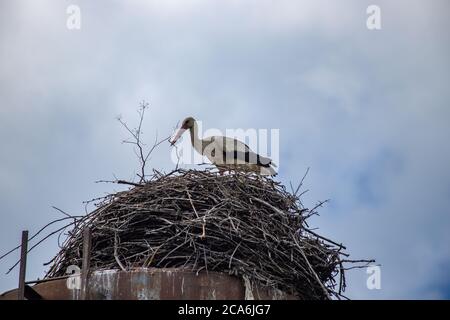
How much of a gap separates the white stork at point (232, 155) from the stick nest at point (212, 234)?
2175 mm

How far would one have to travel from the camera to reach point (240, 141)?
13.9 m

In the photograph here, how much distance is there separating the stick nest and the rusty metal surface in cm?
13

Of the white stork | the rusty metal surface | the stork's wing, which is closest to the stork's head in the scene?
the white stork

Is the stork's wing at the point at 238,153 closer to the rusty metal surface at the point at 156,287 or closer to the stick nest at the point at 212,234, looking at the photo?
the stick nest at the point at 212,234

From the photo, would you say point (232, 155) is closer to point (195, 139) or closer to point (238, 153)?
point (238, 153)

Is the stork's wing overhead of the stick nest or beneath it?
overhead

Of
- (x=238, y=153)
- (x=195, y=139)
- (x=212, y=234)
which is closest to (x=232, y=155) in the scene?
(x=238, y=153)

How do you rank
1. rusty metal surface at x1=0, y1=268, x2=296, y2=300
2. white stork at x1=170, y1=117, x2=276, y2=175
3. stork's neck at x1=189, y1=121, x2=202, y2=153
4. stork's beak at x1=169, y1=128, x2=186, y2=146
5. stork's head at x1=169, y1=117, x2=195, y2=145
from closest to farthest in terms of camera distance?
rusty metal surface at x1=0, y1=268, x2=296, y2=300 < white stork at x1=170, y1=117, x2=276, y2=175 < stork's neck at x1=189, y1=121, x2=202, y2=153 < stork's beak at x1=169, y1=128, x2=186, y2=146 < stork's head at x1=169, y1=117, x2=195, y2=145

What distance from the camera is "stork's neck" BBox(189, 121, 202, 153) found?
1438cm

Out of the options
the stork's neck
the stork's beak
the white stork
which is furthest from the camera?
the stork's beak

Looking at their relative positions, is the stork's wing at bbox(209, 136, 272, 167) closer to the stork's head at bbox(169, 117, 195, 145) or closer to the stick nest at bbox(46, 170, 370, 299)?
the stork's head at bbox(169, 117, 195, 145)

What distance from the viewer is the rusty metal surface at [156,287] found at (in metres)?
9.29

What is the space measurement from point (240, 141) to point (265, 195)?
9.69 ft
